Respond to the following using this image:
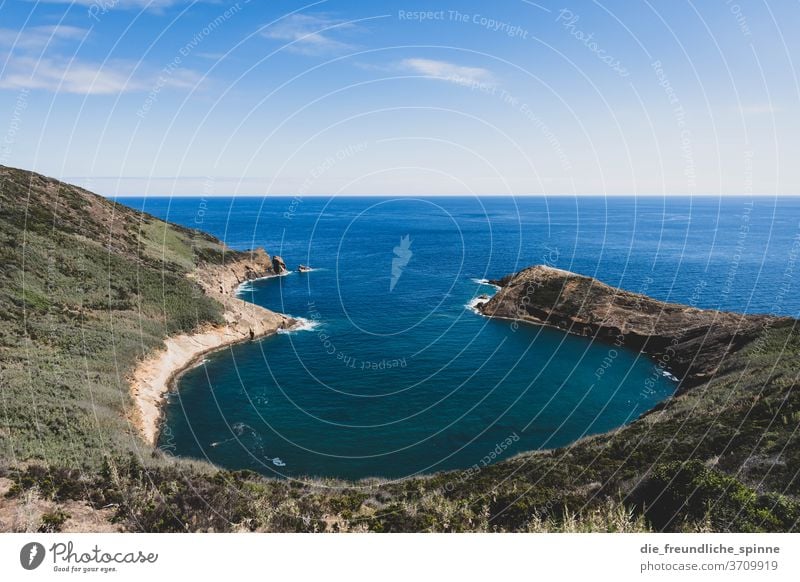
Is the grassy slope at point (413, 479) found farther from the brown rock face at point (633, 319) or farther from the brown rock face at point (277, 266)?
the brown rock face at point (277, 266)

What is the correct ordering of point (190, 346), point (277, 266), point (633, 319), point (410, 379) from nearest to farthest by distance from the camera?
point (410, 379), point (190, 346), point (633, 319), point (277, 266)

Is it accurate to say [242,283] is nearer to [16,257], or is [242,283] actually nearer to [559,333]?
[16,257]

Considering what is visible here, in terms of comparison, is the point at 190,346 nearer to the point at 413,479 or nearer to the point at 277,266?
the point at 413,479

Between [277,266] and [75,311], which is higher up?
[277,266]

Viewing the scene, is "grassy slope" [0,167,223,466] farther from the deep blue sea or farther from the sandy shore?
the deep blue sea

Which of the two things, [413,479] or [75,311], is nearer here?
[413,479]

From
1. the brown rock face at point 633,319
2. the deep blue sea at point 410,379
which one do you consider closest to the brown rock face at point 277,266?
the deep blue sea at point 410,379

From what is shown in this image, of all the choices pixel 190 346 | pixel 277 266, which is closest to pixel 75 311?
pixel 190 346
